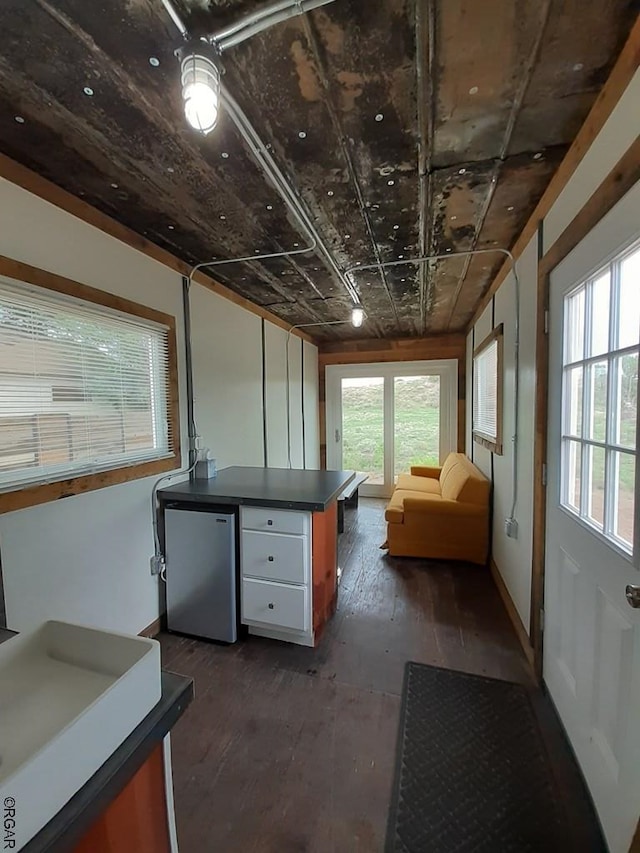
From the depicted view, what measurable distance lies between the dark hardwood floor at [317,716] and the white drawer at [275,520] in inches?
28.5

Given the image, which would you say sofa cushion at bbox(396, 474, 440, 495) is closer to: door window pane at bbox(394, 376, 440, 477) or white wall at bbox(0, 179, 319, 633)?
door window pane at bbox(394, 376, 440, 477)

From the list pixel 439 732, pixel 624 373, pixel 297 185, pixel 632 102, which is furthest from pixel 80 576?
pixel 632 102

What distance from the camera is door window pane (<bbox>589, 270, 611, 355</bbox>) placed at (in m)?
1.26

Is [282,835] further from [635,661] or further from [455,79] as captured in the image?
[455,79]

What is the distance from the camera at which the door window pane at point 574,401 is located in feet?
4.85

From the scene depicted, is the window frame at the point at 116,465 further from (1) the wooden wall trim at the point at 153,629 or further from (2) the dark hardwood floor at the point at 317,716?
(2) the dark hardwood floor at the point at 317,716

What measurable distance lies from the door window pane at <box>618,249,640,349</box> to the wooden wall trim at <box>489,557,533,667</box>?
5.54 ft

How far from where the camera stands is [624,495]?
115 centimetres

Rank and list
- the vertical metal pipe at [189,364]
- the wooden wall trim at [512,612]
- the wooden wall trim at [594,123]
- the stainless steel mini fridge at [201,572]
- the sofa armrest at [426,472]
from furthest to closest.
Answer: the sofa armrest at [426,472] < the vertical metal pipe at [189,364] < the stainless steel mini fridge at [201,572] < the wooden wall trim at [512,612] < the wooden wall trim at [594,123]

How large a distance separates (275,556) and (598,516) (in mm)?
1551

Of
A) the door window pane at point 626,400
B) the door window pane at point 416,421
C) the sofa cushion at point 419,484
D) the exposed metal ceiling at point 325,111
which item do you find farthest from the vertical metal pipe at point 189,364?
the door window pane at point 416,421

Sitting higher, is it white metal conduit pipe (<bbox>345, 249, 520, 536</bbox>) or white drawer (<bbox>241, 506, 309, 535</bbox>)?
white metal conduit pipe (<bbox>345, 249, 520, 536</bbox>)

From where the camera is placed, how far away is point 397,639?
227 centimetres

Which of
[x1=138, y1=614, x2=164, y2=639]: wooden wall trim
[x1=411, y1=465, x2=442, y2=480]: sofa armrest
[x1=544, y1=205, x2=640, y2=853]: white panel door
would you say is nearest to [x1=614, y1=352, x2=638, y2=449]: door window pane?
[x1=544, y1=205, x2=640, y2=853]: white panel door
